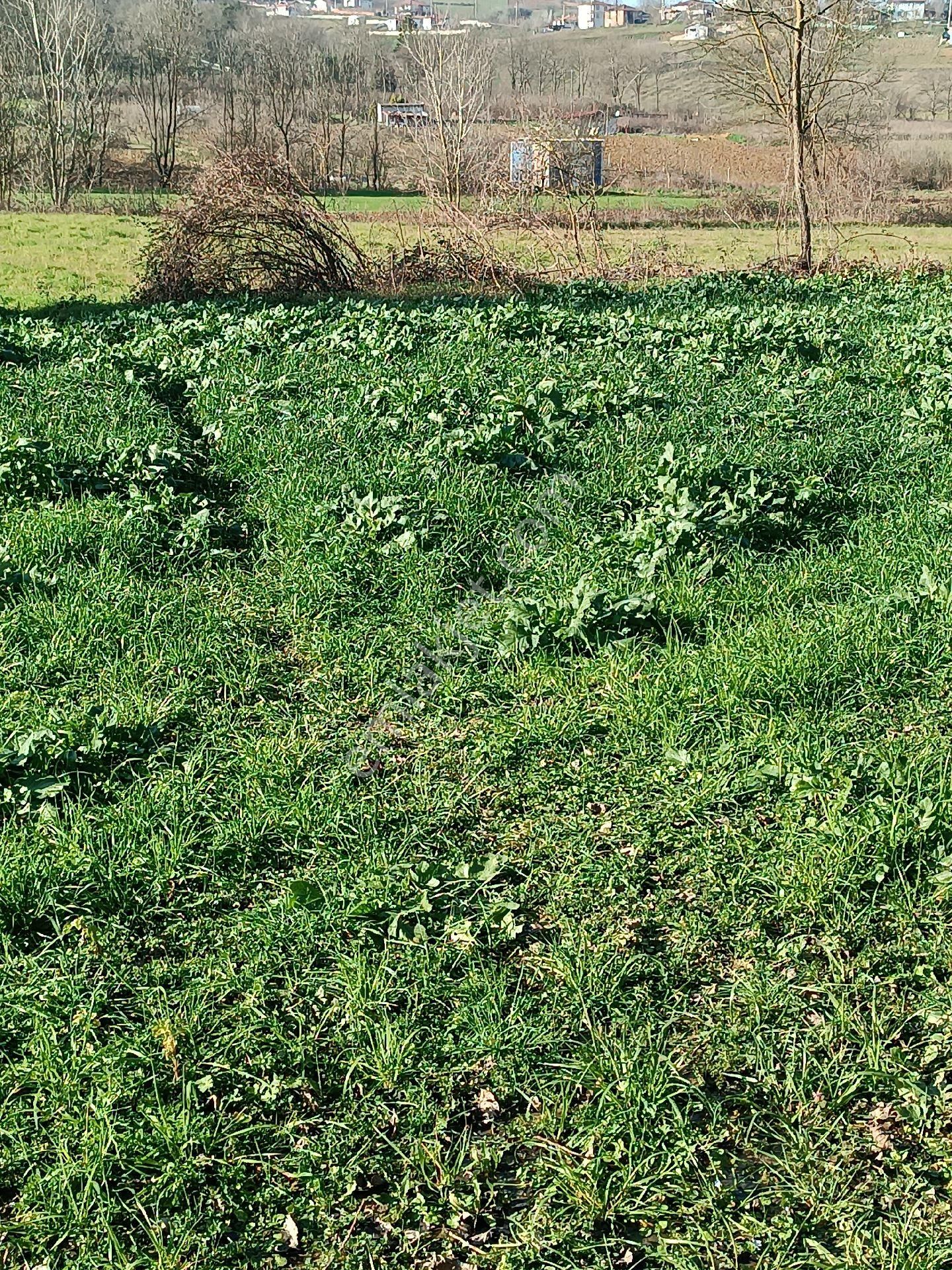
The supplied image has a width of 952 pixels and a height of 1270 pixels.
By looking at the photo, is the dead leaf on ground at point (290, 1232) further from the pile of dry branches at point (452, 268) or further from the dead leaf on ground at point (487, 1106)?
the pile of dry branches at point (452, 268)

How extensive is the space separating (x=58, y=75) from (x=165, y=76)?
8.06 metres

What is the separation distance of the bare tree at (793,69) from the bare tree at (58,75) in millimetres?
23829

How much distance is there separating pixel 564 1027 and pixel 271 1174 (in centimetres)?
89

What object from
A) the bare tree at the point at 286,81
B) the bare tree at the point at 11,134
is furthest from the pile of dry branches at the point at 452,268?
the bare tree at the point at 286,81

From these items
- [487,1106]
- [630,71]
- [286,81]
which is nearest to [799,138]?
[487,1106]

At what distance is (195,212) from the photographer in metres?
17.5

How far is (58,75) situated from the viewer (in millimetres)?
40781

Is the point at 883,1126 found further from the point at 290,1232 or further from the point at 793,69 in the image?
the point at 793,69

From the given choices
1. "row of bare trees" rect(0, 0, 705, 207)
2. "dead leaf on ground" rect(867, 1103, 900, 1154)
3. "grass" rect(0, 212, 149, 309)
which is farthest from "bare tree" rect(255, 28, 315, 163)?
"dead leaf on ground" rect(867, 1103, 900, 1154)

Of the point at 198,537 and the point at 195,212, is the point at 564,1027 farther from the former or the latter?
the point at 195,212

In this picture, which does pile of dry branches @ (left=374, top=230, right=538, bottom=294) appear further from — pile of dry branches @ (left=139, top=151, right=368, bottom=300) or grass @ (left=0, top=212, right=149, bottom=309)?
grass @ (left=0, top=212, right=149, bottom=309)

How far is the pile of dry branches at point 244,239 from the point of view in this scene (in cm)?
1743

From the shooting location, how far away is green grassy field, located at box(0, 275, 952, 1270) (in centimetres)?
276

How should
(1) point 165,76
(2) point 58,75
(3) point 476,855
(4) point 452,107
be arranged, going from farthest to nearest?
(1) point 165,76 → (2) point 58,75 → (4) point 452,107 → (3) point 476,855
